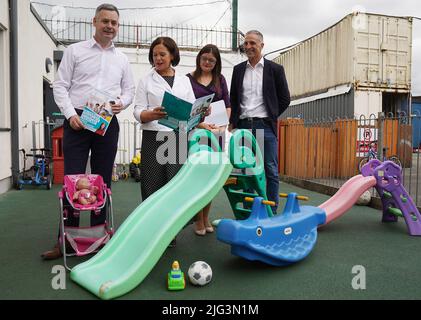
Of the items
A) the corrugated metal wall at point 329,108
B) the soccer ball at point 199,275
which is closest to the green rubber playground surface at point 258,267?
the soccer ball at point 199,275

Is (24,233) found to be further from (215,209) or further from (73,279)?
Answer: (215,209)

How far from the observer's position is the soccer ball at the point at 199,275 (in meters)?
2.67

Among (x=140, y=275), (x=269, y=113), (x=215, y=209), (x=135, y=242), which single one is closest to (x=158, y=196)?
(x=135, y=242)

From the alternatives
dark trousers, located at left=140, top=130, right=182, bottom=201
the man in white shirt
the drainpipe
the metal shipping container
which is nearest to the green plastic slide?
dark trousers, located at left=140, top=130, right=182, bottom=201

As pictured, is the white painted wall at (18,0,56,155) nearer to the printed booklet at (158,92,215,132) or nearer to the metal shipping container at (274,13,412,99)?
the printed booklet at (158,92,215,132)

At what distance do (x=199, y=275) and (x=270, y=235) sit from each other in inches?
26.1

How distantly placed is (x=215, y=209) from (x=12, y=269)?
294 centimetres

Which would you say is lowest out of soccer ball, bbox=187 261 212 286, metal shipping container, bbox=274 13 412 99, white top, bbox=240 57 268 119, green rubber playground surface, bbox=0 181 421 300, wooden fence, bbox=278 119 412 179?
green rubber playground surface, bbox=0 181 421 300

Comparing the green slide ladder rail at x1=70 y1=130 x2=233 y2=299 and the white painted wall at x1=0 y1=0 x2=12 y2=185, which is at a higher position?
the white painted wall at x1=0 y1=0 x2=12 y2=185

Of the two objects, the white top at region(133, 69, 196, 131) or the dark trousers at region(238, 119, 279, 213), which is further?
the dark trousers at region(238, 119, 279, 213)

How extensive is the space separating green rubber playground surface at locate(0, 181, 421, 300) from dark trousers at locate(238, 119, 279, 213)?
0.68 meters

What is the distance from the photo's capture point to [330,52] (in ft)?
39.7

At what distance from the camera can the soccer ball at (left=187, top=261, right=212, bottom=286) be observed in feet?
8.76

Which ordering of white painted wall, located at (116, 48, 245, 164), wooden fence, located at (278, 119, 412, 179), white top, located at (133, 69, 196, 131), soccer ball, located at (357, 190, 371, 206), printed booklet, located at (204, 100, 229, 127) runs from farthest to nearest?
1. white painted wall, located at (116, 48, 245, 164)
2. wooden fence, located at (278, 119, 412, 179)
3. soccer ball, located at (357, 190, 371, 206)
4. printed booklet, located at (204, 100, 229, 127)
5. white top, located at (133, 69, 196, 131)
